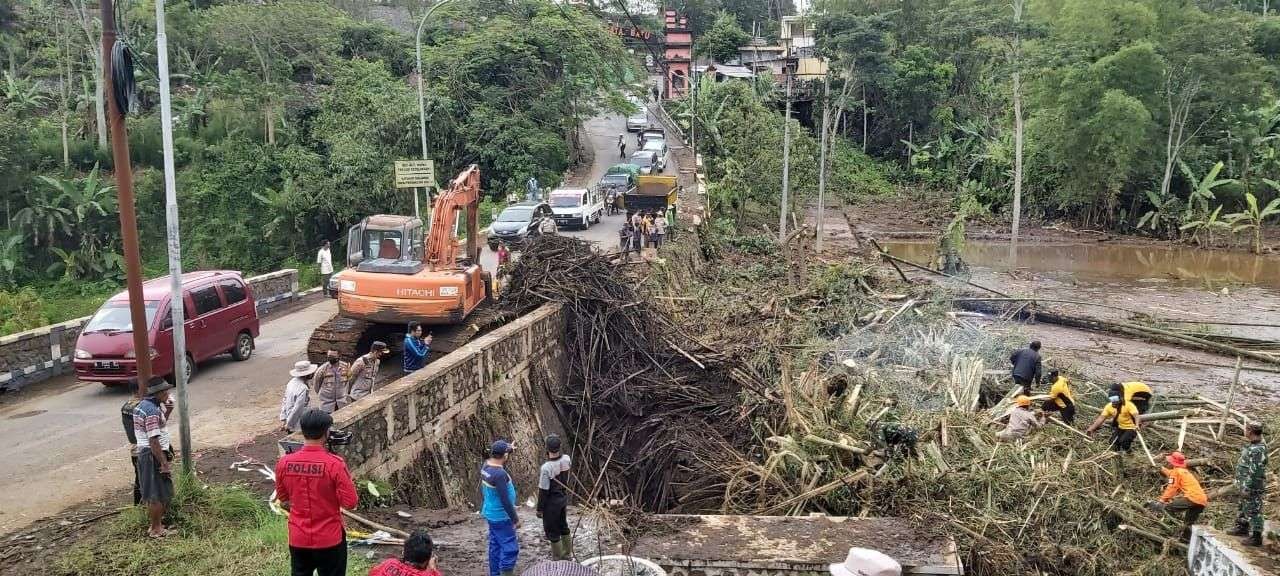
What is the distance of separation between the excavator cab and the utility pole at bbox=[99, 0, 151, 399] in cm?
624

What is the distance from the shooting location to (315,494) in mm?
5316

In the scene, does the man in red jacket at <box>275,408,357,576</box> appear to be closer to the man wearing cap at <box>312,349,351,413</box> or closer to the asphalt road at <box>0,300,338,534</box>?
the asphalt road at <box>0,300,338,534</box>

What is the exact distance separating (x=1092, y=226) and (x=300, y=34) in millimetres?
37478

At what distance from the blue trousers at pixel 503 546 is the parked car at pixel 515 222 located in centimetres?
1760

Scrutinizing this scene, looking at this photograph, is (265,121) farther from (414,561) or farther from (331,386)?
(414,561)

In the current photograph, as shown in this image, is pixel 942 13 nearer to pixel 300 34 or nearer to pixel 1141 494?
pixel 300 34

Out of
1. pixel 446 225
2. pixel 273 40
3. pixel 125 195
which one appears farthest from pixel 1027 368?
pixel 273 40

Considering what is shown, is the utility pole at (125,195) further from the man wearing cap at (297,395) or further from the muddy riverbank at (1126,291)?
the muddy riverbank at (1126,291)

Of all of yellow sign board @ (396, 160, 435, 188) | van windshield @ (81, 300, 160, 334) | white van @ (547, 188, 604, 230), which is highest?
yellow sign board @ (396, 160, 435, 188)

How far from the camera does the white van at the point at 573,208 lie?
93.7 feet

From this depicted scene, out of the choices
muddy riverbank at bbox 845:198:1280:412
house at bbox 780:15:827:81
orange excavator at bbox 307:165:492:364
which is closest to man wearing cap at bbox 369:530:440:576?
orange excavator at bbox 307:165:492:364

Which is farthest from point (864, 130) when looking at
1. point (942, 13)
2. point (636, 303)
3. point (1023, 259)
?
point (636, 303)

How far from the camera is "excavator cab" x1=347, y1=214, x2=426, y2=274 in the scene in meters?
15.4

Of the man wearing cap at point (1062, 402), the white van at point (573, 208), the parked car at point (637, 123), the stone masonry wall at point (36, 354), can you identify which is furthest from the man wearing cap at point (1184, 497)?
the parked car at point (637, 123)
